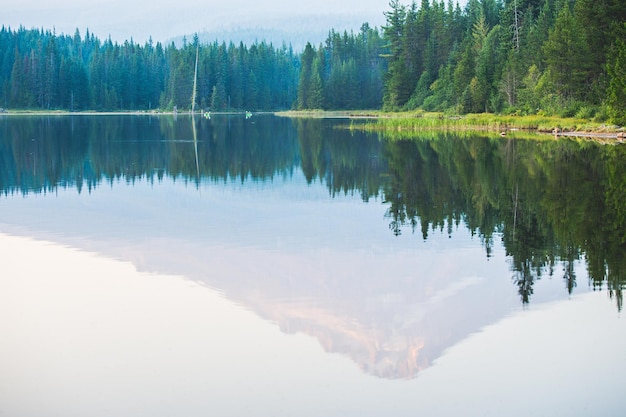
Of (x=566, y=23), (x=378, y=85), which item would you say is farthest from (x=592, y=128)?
(x=378, y=85)

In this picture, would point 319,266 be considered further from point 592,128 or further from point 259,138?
point 259,138

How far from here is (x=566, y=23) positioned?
218 feet

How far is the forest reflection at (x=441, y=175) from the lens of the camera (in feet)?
66.0

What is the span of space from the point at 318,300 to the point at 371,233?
7387 millimetres

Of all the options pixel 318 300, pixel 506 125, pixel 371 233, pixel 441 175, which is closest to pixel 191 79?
pixel 506 125

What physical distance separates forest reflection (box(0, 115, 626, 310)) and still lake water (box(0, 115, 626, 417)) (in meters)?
0.16

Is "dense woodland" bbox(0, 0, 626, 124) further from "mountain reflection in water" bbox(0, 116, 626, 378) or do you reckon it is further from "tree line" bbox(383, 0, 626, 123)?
"mountain reflection in water" bbox(0, 116, 626, 378)

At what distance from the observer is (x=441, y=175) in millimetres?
36094

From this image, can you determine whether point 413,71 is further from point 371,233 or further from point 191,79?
point 371,233

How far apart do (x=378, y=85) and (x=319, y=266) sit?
142 meters

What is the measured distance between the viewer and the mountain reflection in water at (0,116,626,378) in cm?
1451

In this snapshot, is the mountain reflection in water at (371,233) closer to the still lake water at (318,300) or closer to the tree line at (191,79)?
the still lake water at (318,300)

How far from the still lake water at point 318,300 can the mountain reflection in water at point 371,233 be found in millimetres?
84

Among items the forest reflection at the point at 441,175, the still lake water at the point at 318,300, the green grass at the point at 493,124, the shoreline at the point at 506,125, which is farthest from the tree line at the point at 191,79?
the still lake water at the point at 318,300
